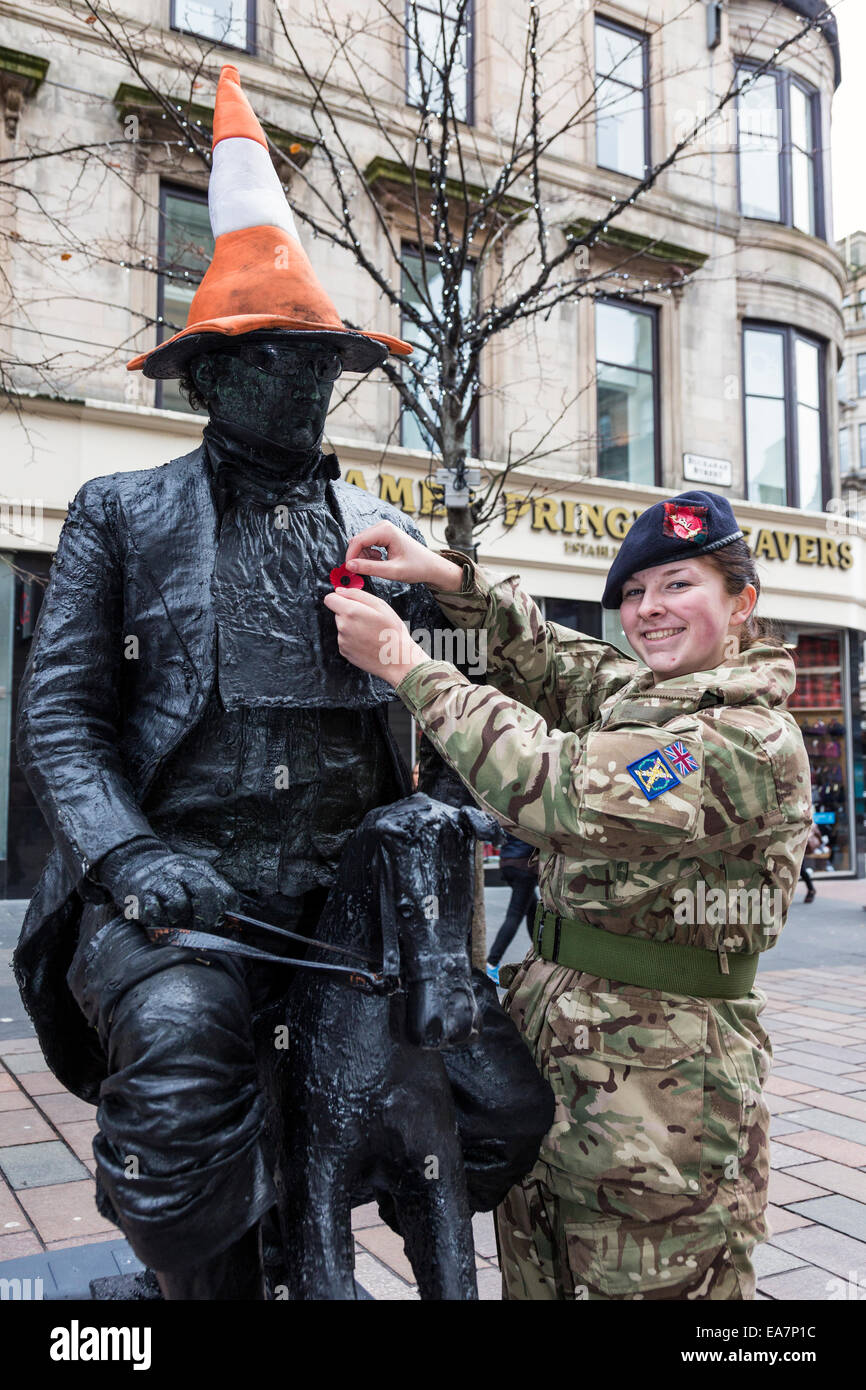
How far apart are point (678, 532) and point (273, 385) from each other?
0.80m

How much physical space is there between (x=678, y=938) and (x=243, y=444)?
121 centimetres

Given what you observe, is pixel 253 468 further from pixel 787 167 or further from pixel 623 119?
pixel 787 167

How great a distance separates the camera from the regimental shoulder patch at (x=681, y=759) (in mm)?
1747

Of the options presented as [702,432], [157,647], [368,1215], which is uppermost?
[702,432]

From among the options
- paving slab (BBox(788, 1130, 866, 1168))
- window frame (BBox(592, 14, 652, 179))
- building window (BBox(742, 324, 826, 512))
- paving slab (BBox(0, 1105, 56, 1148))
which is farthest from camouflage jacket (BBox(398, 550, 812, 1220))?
building window (BBox(742, 324, 826, 512))

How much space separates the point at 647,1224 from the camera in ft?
6.39

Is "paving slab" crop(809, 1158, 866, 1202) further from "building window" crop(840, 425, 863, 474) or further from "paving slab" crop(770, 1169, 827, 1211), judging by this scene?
"building window" crop(840, 425, 863, 474)

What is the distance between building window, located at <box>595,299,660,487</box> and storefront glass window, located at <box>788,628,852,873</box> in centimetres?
332

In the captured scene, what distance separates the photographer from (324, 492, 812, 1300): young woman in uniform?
1.74 meters

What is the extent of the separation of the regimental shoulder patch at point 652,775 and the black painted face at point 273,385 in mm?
812

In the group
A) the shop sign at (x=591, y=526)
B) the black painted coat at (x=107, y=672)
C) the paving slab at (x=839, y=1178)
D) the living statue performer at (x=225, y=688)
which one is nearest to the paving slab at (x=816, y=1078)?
the paving slab at (x=839, y=1178)

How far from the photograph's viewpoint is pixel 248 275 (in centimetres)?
188

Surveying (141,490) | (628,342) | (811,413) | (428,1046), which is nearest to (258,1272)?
(428,1046)
